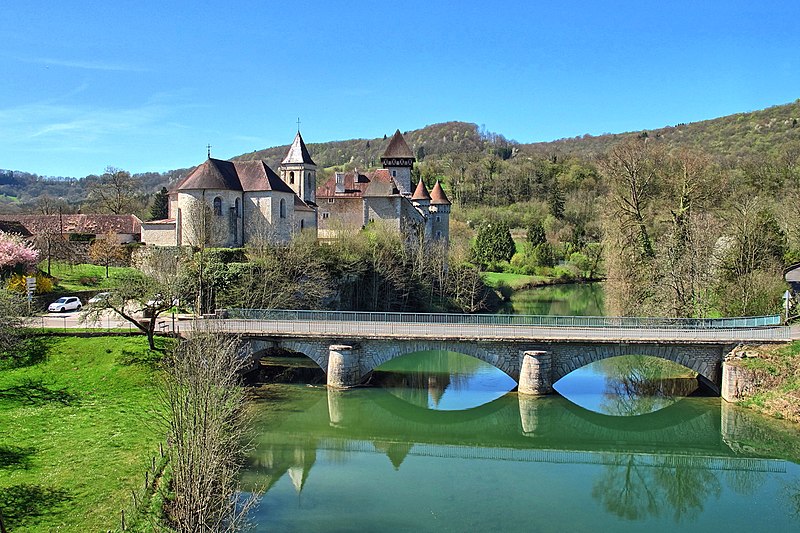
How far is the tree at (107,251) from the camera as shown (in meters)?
47.2

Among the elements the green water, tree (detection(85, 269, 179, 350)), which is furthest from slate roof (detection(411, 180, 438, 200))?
tree (detection(85, 269, 179, 350))

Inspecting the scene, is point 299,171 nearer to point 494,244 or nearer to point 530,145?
point 494,244

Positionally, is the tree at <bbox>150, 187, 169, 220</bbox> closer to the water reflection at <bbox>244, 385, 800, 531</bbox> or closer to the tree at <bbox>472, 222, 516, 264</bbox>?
the tree at <bbox>472, 222, 516, 264</bbox>

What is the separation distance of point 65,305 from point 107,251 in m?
11.5

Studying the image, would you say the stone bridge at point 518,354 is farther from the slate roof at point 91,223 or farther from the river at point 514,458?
the slate roof at point 91,223

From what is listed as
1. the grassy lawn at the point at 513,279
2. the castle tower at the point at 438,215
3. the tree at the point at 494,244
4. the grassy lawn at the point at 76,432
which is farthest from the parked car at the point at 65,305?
the tree at the point at 494,244

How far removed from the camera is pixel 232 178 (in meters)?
46.4

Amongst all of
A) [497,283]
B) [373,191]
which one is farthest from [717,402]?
[497,283]

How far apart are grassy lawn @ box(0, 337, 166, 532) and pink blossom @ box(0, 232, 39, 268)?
10.7 meters

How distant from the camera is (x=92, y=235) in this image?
51.1 m

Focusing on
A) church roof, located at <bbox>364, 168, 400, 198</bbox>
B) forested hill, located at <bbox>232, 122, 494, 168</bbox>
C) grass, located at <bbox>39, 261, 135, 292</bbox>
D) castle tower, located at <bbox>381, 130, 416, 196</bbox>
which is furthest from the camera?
forested hill, located at <bbox>232, 122, 494, 168</bbox>

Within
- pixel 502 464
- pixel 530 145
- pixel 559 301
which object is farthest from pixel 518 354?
pixel 530 145

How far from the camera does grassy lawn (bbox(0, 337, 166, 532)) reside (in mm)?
14766

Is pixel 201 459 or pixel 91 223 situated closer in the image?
pixel 201 459
